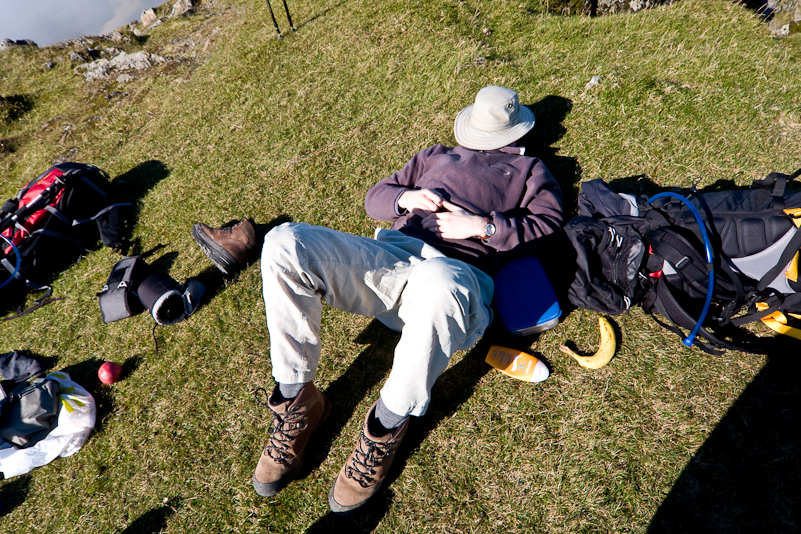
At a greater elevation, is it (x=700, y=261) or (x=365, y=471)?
(x=700, y=261)

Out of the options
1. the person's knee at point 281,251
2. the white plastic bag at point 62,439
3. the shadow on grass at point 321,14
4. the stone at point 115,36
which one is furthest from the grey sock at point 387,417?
the stone at point 115,36

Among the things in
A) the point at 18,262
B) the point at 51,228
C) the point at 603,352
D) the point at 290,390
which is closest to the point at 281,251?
the point at 290,390

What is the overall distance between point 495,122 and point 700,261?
2.09m

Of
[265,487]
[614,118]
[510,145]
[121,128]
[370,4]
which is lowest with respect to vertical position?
[265,487]

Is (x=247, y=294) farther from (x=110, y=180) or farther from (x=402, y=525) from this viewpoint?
(x=110, y=180)

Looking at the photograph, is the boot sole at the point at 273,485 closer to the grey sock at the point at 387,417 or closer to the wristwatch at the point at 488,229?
the grey sock at the point at 387,417

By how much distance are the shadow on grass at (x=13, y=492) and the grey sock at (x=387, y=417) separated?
3468 mm

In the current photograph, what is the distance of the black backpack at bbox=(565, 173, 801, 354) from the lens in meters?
2.98

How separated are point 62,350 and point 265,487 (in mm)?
3348

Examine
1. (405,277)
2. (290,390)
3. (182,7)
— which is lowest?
(290,390)

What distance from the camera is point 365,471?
2.84m

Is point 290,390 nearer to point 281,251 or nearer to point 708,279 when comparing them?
point 281,251

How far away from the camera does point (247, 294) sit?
4383mm

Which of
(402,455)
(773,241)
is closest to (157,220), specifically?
(402,455)
